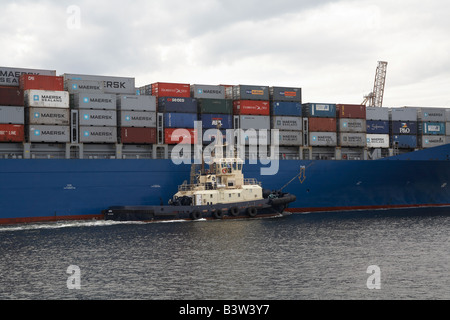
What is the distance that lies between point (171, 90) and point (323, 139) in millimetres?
14608

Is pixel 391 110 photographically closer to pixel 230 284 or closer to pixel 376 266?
pixel 376 266

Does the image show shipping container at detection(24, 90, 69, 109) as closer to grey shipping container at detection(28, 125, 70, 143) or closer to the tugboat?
grey shipping container at detection(28, 125, 70, 143)

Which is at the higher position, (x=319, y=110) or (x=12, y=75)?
(x=12, y=75)

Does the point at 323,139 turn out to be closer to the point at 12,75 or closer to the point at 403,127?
the point at 403,127

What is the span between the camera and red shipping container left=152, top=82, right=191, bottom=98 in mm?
46125

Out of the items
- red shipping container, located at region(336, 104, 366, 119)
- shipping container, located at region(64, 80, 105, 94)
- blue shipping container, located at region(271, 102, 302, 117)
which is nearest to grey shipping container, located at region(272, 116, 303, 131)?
blue shipping container, located at region(271, 102, 302, 117)

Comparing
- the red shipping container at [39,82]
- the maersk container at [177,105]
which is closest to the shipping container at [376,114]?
the maersk container at [177,105]

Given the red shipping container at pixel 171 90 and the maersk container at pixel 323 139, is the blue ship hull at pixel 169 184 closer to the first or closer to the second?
the maersk container at pixel 323 139

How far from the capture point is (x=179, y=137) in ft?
147

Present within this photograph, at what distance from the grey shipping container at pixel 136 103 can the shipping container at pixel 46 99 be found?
14.3 ft

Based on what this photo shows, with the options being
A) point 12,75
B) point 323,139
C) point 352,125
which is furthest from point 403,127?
point 12,75

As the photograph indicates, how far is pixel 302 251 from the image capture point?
91.1 ft

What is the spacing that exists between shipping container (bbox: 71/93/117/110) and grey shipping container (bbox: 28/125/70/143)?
2.21 metres

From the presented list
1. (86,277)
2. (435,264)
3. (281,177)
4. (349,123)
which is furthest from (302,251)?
(349,123)
